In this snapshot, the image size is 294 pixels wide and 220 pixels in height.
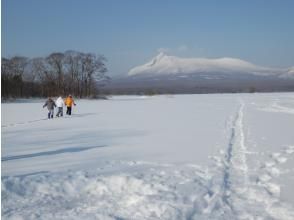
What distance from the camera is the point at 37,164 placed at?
885 centimetres

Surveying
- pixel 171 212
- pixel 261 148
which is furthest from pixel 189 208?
pixel 261 148

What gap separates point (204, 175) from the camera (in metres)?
7.88

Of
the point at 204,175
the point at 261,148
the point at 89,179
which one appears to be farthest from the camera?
the point at 261,148

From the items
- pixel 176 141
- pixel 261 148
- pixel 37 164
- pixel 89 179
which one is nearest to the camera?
pixel 89 179

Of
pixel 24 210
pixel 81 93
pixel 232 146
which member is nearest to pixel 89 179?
pixel 24 210

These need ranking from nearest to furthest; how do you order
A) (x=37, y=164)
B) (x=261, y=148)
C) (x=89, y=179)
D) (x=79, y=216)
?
(x=79, y=216), (x=89, y=179), (x=37, y=164), (x=261, y=148)

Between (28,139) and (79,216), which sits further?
(28,139)

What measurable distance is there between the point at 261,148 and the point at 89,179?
19.9 ft

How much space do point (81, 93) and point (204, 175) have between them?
74679 millimetres

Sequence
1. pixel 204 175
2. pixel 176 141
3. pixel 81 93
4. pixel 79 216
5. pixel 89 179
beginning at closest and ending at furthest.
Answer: pixel 79 216 < pixel 89 179 < pixel 204 175 < pixel 176 141 < pixel 81 93

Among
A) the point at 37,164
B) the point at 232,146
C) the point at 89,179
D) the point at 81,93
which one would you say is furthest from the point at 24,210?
the point at 81,93

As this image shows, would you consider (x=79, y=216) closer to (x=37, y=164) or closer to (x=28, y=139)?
(x=37, y=164)

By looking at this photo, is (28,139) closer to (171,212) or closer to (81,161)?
(81,161)

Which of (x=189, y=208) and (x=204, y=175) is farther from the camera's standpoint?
(x=204, y=175)
